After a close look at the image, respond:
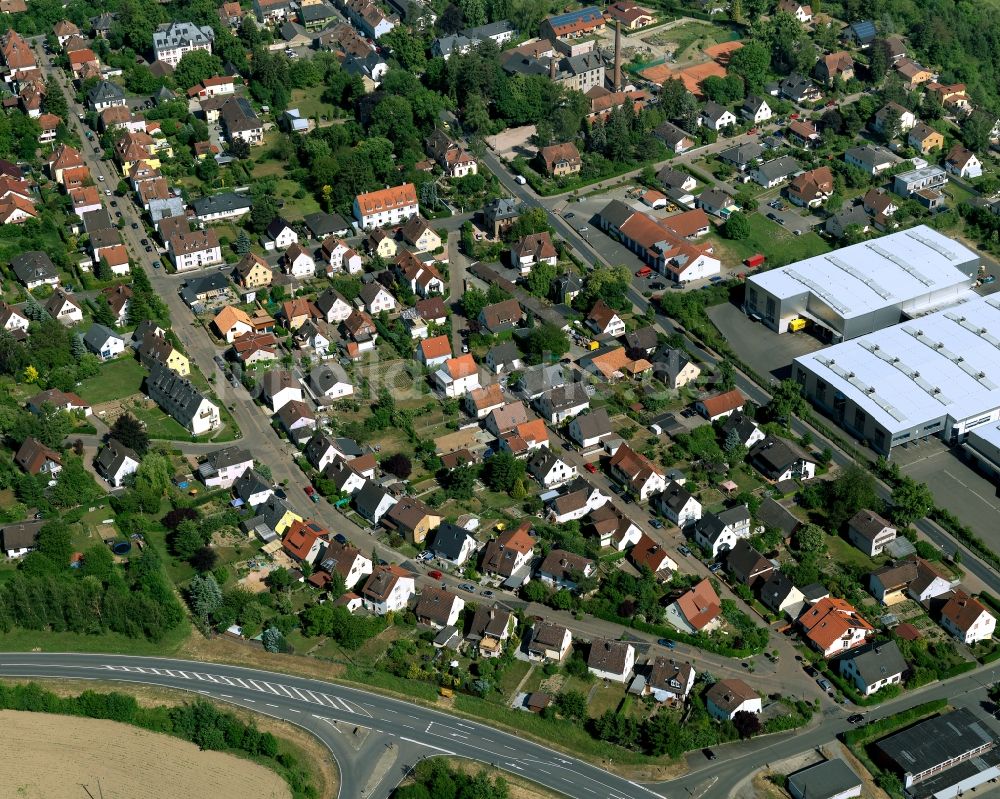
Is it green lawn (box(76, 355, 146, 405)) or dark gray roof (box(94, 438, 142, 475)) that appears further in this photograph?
green lawn (box(76, 355, 146, 405))

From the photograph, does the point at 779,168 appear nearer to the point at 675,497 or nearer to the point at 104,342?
the point at 675,497

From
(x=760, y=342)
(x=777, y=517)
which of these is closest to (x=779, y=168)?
(x=760, y=342)

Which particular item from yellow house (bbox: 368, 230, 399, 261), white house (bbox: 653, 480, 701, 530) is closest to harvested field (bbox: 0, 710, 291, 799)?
white house (bbox: 653, 480, 701, 530)

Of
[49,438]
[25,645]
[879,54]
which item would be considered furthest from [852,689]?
[879,54]

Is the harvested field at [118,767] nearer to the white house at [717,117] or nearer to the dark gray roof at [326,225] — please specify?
the dark gray roof at [326,225]

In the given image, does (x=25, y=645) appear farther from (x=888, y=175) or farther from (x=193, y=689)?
(x=888, y=175)

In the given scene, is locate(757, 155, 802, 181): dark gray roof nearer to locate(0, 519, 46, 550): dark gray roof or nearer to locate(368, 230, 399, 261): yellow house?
locate(368, 230, 399, 261): yellow house
